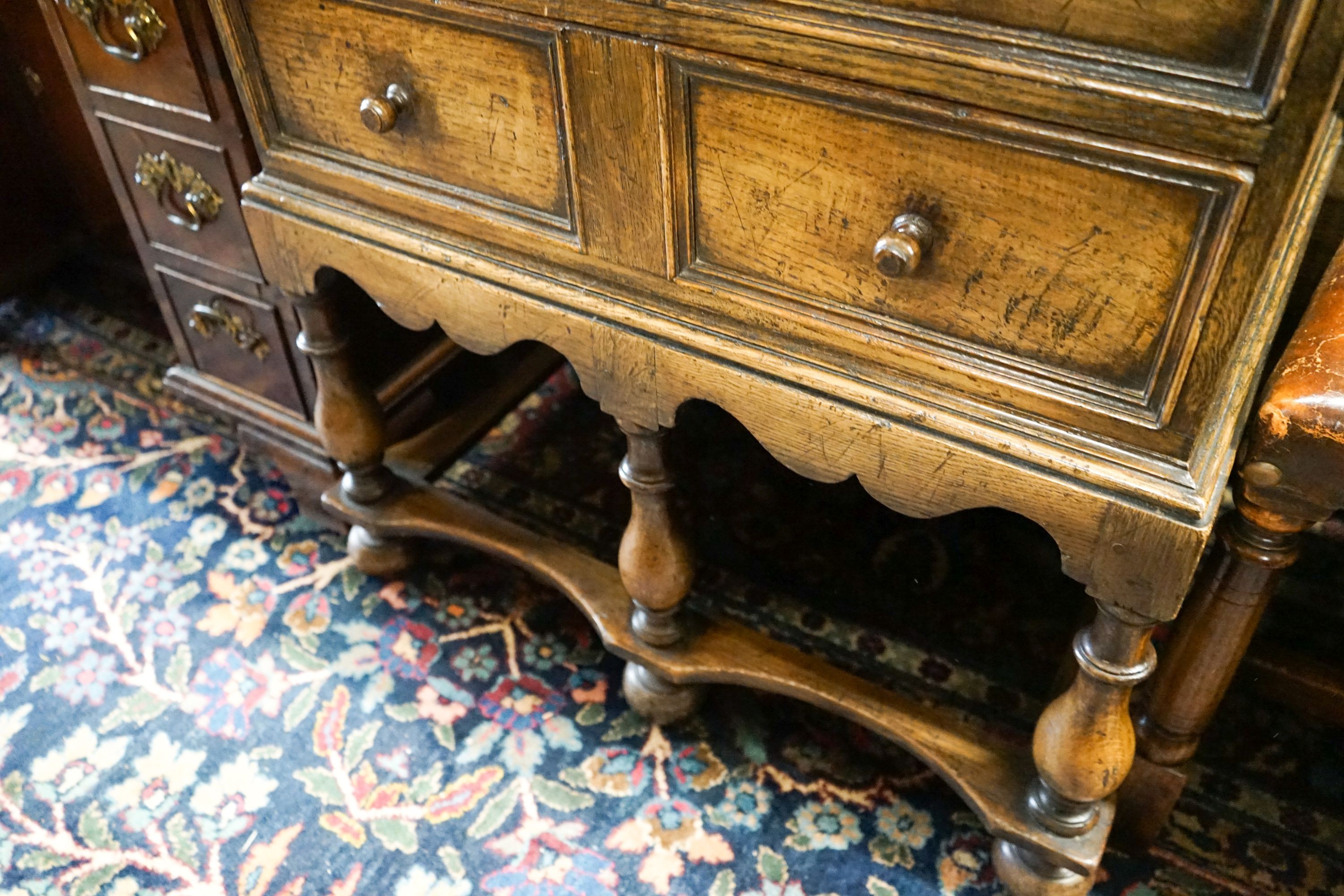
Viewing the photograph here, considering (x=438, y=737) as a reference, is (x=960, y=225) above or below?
above

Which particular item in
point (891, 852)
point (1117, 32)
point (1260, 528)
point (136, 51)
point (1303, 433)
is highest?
point (1117, 32)

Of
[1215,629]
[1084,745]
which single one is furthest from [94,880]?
[1215,629]

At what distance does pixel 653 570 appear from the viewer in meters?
0.99

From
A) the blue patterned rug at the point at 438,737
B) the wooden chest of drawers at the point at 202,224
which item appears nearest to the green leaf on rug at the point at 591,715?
the blue patterned rug at the point at 438,737

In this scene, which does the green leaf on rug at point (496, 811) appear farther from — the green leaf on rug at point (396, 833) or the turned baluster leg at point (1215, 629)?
the turned baluster leg at point (1215, 629)

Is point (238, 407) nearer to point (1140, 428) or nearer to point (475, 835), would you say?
point (475, 835)

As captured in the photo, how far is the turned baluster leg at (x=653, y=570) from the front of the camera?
3.04 feet

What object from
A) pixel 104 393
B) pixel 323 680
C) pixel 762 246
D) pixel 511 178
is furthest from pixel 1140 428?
pixel 104 393

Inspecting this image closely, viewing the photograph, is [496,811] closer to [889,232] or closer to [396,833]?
[396,833]

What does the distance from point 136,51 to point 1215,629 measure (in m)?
1.18

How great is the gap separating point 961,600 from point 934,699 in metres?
0.16

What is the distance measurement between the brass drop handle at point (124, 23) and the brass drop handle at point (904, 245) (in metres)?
0.80

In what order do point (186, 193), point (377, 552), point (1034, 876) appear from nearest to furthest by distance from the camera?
point (1034, 876)
point (186, 193)
point (377, 552)

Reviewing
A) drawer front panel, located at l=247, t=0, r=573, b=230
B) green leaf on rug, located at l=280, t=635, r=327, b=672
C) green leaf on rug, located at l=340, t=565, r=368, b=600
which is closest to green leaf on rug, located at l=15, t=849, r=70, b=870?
green leaf on rug, located at l=280, t=635, r=327, b=672
